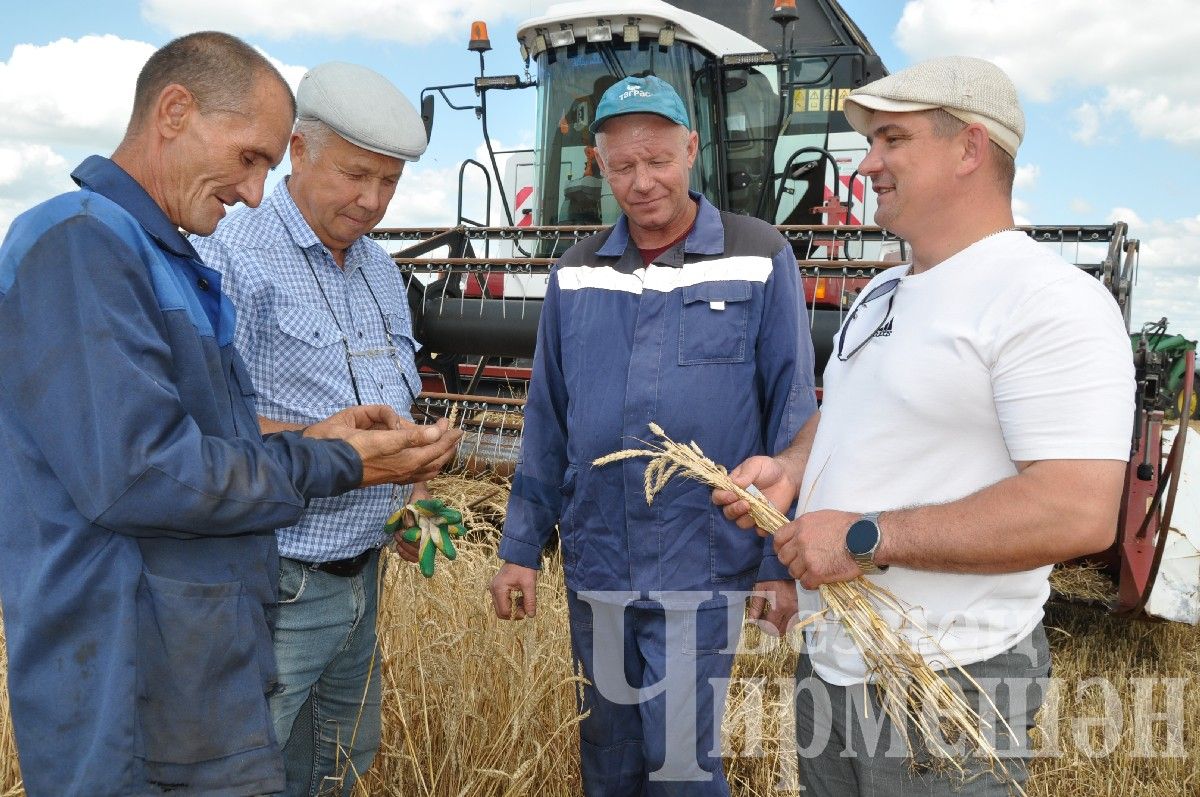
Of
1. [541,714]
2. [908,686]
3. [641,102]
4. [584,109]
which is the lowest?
[541,714]

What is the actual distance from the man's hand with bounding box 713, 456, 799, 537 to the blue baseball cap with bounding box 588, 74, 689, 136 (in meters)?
0.96

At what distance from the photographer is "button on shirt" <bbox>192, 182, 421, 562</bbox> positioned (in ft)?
7.19

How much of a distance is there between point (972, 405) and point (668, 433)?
934mm

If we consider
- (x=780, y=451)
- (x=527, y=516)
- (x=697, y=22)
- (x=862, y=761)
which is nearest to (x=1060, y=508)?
(x=862, y=761)

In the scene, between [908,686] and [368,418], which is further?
[368,418]

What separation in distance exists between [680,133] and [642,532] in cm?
107

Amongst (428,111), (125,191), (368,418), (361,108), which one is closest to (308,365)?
(368,418)

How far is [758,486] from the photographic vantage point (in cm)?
234

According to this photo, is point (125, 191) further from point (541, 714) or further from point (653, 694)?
point (541, 714)

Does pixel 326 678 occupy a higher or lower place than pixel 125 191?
lower

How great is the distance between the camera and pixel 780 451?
2588 mm

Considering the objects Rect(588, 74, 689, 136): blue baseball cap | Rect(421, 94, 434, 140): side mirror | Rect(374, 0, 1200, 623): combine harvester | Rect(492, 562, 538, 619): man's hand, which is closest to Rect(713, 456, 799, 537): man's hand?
Rect(492, 562, 538, 619): man's hand

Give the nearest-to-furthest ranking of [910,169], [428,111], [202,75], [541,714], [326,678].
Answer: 1. [202,75]
2. [910,169]
3. [326,678]
4. [541,714]
5. [428,111]

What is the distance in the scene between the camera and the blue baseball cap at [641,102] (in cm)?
272
